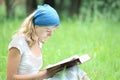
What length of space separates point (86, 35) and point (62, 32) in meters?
0.89

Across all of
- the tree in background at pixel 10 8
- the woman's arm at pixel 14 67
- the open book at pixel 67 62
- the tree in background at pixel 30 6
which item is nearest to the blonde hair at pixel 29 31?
the woman's arm at pixel 14 67

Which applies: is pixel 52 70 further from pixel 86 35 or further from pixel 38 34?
pixel 86 35

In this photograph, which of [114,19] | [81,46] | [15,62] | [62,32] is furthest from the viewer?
[114,19]

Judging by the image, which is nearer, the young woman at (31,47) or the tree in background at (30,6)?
the young woman at (31,47)

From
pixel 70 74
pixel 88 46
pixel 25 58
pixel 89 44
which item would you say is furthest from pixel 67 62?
pixel 89 44

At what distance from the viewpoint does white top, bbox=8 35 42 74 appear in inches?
176

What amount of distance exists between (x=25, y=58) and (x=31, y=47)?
0.14m

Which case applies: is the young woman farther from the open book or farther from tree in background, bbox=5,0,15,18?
tree in background, bbox=5,0,15,18

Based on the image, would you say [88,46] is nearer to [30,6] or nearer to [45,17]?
[45,17]

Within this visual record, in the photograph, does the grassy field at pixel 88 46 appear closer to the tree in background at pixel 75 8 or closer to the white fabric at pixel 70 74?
the white fabric at pixel 70 74

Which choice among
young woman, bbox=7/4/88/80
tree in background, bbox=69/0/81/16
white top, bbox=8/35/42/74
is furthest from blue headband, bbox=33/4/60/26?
tree in background, bbox=69/0/81/16

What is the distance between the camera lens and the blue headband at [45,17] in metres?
4.59

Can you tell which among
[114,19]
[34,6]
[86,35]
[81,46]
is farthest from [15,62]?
[34,6]

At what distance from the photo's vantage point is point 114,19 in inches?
575
